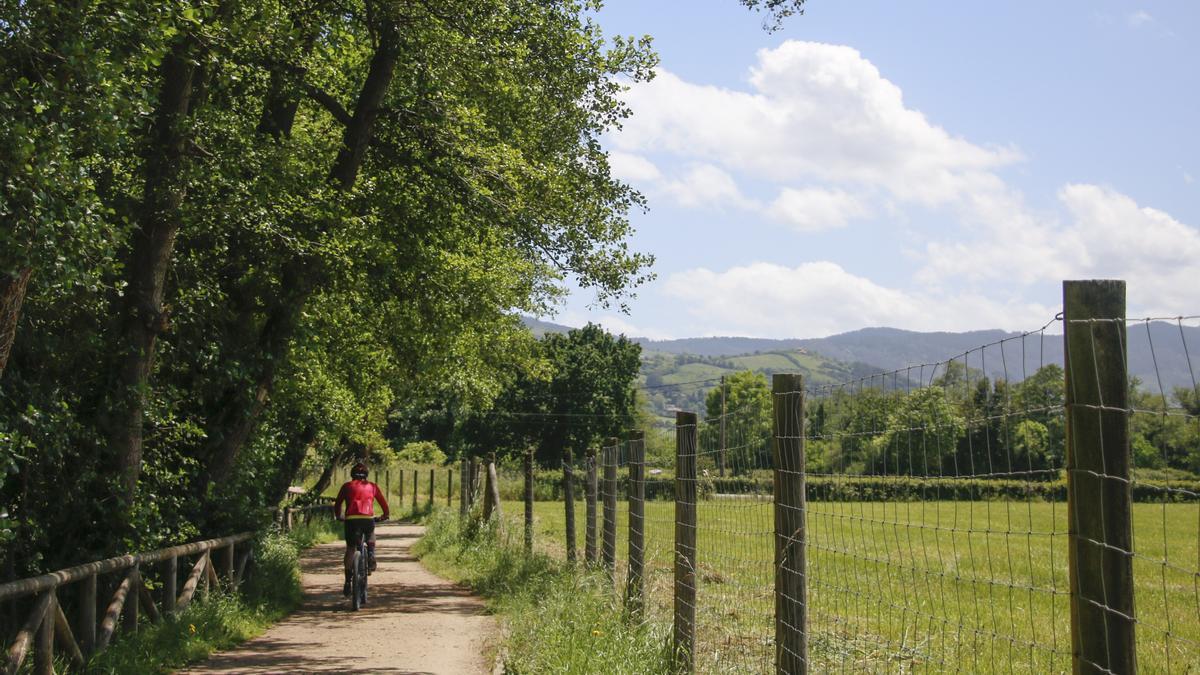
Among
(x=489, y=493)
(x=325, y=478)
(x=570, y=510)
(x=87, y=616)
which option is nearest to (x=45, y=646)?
(x=87, y=616)

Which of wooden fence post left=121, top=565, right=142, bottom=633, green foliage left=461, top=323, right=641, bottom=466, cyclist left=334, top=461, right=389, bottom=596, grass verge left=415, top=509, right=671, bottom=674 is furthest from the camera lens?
green foliage left=461, top=323, right=641, bottom=466

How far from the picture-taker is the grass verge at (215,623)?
1026 cm

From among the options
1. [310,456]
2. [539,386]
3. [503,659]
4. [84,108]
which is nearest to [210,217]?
[84,108]

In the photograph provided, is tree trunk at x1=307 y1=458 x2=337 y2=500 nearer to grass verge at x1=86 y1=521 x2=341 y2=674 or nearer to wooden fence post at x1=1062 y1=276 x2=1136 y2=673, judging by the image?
grass verge at x1=86 y1=521 x2=341 y2=674

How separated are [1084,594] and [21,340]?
32.9ft

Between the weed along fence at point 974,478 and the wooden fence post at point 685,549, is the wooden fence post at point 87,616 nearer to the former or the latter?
the weed along fence at point 974,478

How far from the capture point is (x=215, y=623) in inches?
490

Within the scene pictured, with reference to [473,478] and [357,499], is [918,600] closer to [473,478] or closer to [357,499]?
[357,499]

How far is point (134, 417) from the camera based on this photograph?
484 inches

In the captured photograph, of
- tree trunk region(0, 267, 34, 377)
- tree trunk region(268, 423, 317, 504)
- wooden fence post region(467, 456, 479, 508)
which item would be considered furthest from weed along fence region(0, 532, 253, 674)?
wooden fence post region(467, 456, 479, 508)

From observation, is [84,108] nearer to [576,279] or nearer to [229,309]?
[229,309]

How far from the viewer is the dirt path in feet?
36.1

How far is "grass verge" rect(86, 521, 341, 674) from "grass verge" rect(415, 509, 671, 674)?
2.75 metres

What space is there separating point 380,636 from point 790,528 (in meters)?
8.25
